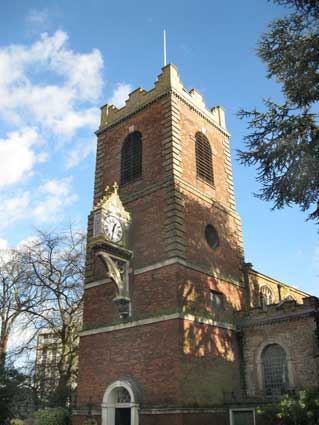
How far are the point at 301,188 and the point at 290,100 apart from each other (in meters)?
3.63

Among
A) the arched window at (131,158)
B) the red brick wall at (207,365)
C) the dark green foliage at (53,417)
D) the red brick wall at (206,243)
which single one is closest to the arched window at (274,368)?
the red brick wall at (207,365)

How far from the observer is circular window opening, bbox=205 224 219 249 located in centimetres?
2234

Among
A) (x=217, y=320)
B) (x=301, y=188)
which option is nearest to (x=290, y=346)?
(x=217, y=320)

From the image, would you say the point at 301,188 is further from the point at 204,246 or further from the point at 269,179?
the point at 204,246

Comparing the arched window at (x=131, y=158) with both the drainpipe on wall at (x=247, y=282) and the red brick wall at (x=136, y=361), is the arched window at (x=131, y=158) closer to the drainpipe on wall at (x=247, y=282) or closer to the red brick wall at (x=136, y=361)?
the drainpipe on wall at (x=247, y=282)

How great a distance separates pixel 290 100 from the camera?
17.7m

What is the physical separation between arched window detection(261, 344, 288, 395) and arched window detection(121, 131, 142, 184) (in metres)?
10.5

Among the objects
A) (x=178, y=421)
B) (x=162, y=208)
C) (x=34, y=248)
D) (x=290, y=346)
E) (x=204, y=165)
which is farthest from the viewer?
(x=34, y=248)

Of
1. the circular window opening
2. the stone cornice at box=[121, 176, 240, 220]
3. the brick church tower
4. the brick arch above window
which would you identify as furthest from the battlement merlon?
the brick arch above window

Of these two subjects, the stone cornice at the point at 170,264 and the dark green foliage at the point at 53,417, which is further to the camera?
the dark green foliage at the point at 53,417

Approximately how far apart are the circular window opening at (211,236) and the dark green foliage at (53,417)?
1112cm

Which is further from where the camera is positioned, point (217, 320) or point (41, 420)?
point (41, 420)

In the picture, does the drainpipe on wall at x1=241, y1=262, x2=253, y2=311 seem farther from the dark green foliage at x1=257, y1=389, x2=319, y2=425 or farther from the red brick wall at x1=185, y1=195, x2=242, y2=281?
the dark green foliage at x1=257, y1=389, x2=319, y2=425

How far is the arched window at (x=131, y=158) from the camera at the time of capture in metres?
A: 23.5
